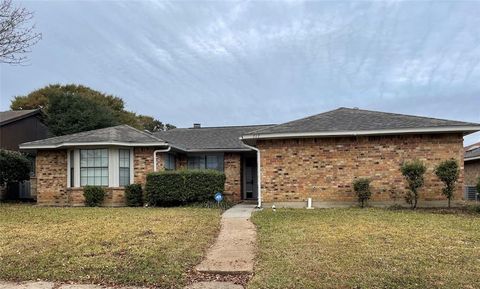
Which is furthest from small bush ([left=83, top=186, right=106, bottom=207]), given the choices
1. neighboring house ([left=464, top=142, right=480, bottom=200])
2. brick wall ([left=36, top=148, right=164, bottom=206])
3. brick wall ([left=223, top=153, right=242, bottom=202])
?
neighboring house ([left=464, top=142, right=480, bottom=200])

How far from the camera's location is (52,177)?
17.2m

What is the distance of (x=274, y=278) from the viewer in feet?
18.6

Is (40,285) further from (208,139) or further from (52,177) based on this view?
(208,139)

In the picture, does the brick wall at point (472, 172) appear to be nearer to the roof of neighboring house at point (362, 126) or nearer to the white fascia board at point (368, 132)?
the roof of neighboring house at point (362, 126)

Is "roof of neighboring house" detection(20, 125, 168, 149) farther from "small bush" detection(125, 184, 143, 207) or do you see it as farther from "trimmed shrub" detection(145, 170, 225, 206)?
"small bush" detection(125, 184, 143, 207)

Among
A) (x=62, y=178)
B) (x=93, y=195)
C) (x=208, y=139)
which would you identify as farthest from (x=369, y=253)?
(x=208, y=139)

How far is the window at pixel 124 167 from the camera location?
54.3 ft

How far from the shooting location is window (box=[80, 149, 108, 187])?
1645 centimetres

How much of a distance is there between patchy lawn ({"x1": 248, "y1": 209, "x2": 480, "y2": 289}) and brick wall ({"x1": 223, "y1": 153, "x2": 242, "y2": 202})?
8.12 meters

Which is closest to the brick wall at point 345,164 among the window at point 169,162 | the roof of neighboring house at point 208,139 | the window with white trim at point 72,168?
the roof of neighboring house at point 208,139

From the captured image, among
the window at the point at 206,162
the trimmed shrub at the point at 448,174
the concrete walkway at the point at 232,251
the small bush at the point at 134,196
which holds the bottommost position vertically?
the concrete walkway at the point at 232,251

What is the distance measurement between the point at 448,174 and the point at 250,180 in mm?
9689

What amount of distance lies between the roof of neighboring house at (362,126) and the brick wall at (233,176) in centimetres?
468

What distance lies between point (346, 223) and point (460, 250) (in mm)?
3128
